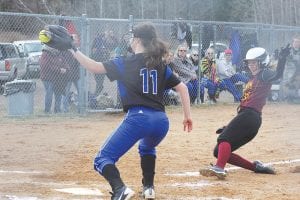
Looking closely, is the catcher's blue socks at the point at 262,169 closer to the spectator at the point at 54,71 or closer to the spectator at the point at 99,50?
the spectator at the point at 54,71

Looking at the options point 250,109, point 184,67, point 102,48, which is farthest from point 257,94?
point 184,67

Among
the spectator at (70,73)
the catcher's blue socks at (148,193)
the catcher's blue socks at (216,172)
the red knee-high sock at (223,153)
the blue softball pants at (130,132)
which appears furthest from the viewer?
the spectator at (70,73)

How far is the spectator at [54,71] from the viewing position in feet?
48.2

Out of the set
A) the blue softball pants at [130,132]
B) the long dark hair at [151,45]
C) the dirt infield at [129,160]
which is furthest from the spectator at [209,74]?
the blue softball pants at [130,132]

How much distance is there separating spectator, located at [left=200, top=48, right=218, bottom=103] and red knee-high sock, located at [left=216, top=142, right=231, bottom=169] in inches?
387

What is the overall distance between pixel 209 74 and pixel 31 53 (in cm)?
1140

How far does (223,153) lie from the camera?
8273mm

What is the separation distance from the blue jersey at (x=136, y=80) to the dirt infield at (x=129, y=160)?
1.10m

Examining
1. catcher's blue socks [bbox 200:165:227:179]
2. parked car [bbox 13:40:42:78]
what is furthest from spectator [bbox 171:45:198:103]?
catcher's blue socks [bbox 200:165:227:179]

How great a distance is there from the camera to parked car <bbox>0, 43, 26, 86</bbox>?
2102 centimetres

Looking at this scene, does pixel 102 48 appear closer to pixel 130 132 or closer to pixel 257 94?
pixel 257 94

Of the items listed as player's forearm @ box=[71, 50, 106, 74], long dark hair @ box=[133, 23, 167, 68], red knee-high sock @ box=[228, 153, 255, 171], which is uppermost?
long dark hair @ box=[133, 23, 167, 68]

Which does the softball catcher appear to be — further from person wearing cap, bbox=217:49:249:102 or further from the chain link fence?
person wearing cap, bbox=217:49:249:102

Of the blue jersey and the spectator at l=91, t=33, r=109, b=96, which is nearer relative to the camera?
the blue jersey
